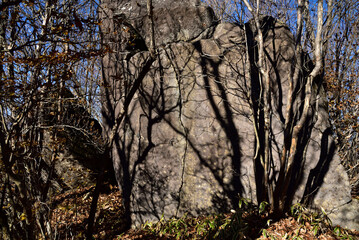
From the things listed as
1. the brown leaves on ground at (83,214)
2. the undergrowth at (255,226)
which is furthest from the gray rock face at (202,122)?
the brown leaves on ground at (83,214)

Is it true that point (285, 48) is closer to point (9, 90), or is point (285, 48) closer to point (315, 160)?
point (315, 160)

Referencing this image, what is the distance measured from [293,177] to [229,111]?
1.72m

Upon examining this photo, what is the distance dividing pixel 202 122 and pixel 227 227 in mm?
2060

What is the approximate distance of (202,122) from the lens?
5172 millimetres

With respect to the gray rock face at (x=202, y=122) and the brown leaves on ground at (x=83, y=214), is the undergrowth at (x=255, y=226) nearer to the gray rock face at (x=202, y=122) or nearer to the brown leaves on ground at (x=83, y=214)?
the gray rock face at (x=202, y=122)

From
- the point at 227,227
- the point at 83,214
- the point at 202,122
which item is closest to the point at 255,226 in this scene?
the point at 227,227

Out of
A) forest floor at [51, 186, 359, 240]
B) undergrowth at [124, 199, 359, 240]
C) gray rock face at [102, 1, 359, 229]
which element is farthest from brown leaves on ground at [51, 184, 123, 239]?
undergrowth at [124, 199, 359, 240]

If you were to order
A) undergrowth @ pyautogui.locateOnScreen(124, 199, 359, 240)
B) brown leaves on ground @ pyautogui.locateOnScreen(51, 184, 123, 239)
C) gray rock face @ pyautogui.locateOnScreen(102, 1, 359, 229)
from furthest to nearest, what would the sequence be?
brown leaves on ground @ pyautogui.locateOnScreen(51, 184, 123, 239)
gray rock face @ pyautogui.locateOnScreen(102, 1, 359, 229)
undergrowth @ pyautogui.locateOnScreen(124, 199, 359, 240)

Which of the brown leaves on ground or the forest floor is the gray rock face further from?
the brown leaves on ground

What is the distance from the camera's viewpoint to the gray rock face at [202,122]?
4.51 meters

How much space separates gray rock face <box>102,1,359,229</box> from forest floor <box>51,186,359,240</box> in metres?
0.26

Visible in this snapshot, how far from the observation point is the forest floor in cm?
392

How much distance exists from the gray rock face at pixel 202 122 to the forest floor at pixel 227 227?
260 mm

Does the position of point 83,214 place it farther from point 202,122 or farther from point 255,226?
point 255,226
